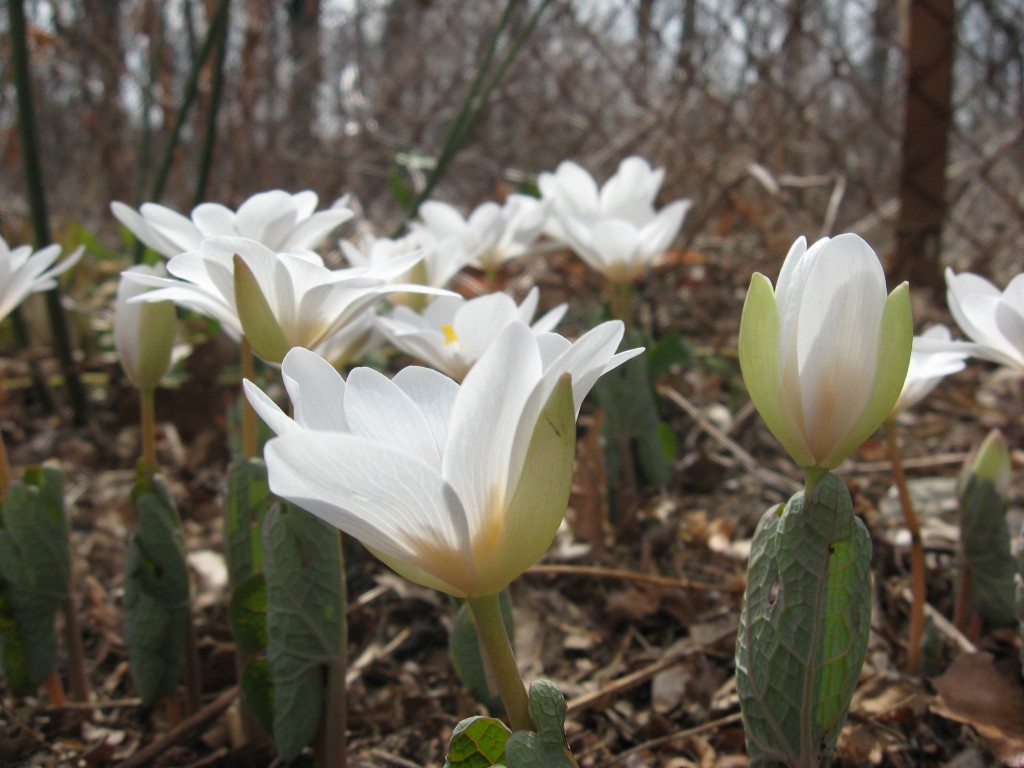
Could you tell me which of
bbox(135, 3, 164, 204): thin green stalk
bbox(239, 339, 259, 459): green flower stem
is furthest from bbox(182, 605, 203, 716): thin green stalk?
bbox(135, 3, 164, 204): thin green stalk

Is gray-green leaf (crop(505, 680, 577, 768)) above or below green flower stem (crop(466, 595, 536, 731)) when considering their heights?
below

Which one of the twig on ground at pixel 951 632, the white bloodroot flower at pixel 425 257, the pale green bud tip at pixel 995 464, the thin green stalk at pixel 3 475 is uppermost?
the white bloodroot flower at pixel 425 257

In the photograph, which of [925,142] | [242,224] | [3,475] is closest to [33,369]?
[3,475]

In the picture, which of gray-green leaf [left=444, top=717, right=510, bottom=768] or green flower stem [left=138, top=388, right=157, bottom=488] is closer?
gray-green leaf [left=444, top=717, right=510, bottom=768]

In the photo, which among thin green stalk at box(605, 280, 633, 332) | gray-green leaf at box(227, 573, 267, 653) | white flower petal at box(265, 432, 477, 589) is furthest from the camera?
thin green stalk at box(605, 280, 633, 332)

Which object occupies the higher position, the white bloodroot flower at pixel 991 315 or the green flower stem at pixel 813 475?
the white bloodroot flower at pixel 991 315

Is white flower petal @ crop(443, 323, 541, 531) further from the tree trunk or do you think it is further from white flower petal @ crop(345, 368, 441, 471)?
the tree trunk

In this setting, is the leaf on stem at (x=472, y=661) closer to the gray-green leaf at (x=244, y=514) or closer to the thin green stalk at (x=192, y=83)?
the gray-green leaf at (x=244, y=514)

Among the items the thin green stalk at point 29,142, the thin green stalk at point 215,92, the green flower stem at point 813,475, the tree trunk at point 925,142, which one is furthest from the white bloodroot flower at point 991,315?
the tree trunk at point 925,142
